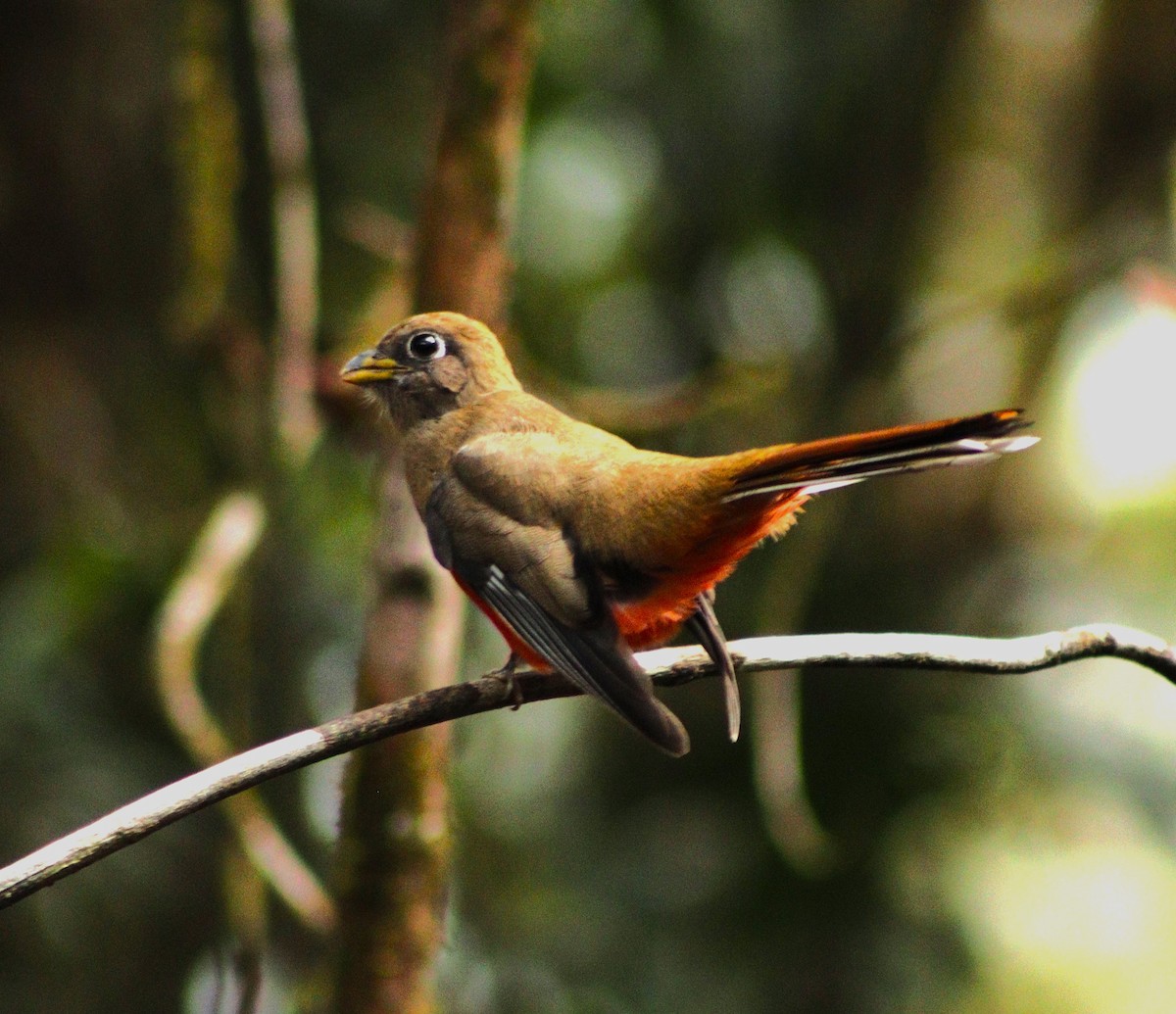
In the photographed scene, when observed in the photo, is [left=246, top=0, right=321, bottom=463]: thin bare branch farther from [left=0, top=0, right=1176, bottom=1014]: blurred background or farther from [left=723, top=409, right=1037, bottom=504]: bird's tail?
[left=723, top=409, right=1037, bottom=504]: bird's tail

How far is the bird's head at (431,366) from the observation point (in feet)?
12.3

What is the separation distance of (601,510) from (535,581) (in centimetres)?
20

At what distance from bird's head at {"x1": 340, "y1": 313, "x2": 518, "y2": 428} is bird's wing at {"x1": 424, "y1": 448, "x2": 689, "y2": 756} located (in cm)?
39

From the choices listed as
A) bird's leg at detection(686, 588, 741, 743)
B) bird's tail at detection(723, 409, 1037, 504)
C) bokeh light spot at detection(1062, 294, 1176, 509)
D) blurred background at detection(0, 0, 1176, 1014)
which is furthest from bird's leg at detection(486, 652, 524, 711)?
bokeh light spot at detection(1062, 294, 1176, 509)

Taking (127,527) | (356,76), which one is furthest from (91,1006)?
(356,76)

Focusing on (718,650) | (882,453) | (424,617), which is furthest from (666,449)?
(882,453)

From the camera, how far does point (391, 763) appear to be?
3.50 m

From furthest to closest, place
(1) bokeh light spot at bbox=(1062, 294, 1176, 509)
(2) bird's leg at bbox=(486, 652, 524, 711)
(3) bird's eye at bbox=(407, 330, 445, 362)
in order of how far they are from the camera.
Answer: (1) bokeh light spot at bbox=(1062, 294, 1176, 509) < (3) bird's eye at bbox=(407, 330, 445, 362) < (2) bird's leg at bbox=(486, 652, 524, 711)

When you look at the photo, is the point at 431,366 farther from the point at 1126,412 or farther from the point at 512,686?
the point at 1126,412

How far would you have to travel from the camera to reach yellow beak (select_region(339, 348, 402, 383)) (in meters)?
3.81

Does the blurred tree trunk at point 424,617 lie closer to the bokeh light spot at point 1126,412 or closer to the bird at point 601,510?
the bird at point 601,510

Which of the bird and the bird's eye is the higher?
the bird's eye

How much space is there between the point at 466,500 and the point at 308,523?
250 cm

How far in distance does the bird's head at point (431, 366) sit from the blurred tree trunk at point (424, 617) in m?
0.15
